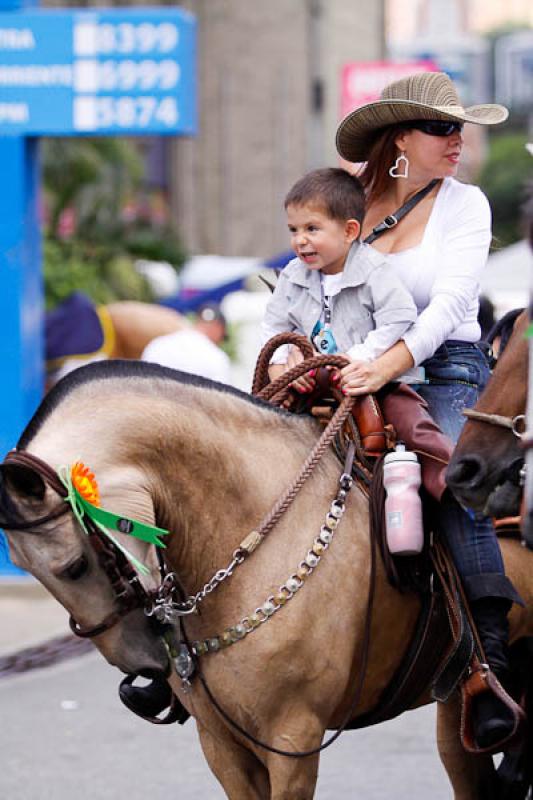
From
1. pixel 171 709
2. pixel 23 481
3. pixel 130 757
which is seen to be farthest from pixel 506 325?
pixel 130 757

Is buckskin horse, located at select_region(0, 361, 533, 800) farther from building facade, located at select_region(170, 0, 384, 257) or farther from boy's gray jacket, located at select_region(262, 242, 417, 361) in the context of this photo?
building facade, located at select_region(170, 0, 384, 257)

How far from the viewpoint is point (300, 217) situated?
4324mm

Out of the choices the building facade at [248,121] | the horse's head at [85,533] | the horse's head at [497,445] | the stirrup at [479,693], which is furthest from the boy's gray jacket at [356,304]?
the building facade at [248,121]

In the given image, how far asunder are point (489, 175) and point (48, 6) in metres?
38.3

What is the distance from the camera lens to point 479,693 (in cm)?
429

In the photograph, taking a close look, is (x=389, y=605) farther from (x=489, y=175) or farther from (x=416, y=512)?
(x=489, y=175)

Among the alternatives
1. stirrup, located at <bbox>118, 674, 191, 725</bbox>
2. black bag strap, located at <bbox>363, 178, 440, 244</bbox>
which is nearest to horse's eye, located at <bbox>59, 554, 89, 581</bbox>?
stirrup, located at <bbox>118, 674, 191, 725</bbox>

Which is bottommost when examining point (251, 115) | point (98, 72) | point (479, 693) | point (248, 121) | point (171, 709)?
point (171, 709)

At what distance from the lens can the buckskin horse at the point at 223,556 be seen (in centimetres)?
377

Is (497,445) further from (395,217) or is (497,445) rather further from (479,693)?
(395,217)

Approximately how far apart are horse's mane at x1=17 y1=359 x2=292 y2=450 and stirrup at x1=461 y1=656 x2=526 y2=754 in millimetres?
944

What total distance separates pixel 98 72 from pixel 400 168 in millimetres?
6317

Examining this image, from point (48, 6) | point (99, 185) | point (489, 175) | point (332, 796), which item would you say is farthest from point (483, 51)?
point (332, 796)

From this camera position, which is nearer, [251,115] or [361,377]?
[361,377]
